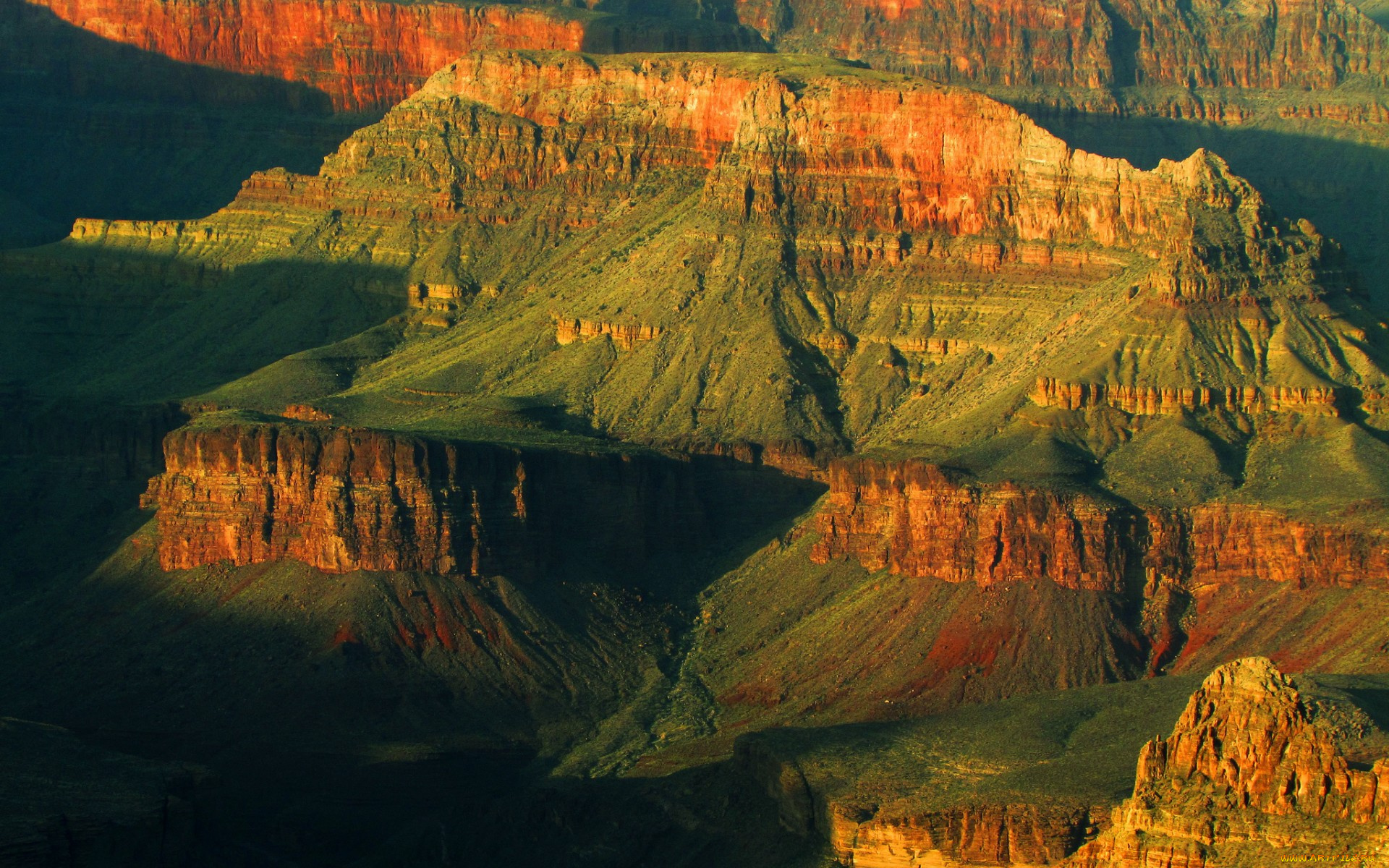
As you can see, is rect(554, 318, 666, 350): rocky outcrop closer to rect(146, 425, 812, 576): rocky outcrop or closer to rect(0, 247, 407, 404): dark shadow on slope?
rect(0, 247, 407, 404): dark shadow on slope

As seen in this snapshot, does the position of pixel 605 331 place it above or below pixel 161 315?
above

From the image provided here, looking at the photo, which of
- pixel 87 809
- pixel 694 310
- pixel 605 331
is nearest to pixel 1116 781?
pixel 87 809

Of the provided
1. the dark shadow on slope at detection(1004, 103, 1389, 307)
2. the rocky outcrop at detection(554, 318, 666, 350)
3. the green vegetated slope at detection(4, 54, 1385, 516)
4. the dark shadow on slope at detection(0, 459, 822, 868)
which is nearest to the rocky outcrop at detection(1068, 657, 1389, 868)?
the dark shadow on slope at detection(0, 459, 822, 868)

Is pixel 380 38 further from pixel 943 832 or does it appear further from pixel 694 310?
pixel 943 832

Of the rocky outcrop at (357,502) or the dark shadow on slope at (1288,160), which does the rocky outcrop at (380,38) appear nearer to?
the dark shadow on slope at (1288,160)

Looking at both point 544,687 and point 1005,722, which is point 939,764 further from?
point 544,687

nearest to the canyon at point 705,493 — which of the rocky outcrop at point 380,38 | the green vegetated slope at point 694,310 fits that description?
the green vegetated slope at point 694,310
